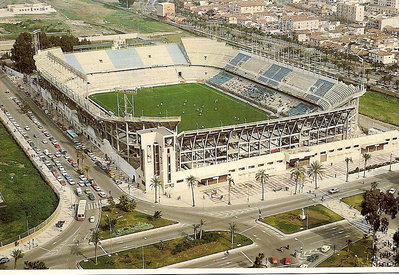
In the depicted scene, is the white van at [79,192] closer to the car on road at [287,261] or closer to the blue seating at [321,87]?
the car on road at [287,261]

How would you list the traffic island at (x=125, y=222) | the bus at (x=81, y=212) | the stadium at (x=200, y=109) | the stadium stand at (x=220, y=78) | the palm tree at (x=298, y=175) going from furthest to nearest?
1. the stadium stand at (x=220, y=78)
2. the stadium at (x=200, y=109)
3. the palm tree at (x=298, y=175)
4. the bus at (x=81, y=212)
5. the traffic island at (x=125, y=222)

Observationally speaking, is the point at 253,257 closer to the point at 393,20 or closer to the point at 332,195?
the point at 332,195

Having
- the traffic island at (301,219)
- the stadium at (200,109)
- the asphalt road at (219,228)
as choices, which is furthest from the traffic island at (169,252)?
the stadium at (200,109)

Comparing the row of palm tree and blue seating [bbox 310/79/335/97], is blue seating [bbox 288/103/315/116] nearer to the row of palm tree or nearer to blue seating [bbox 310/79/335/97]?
blue seating [bbox 310/79/335/97]

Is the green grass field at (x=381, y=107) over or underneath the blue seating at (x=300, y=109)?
underneath

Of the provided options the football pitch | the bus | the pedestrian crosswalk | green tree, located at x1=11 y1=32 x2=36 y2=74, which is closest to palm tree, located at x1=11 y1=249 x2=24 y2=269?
the bus

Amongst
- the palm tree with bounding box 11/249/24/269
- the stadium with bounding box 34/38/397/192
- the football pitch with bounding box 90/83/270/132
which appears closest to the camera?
the palm tree with bounding box 11/249/24/269

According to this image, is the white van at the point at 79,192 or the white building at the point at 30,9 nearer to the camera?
the white van at the point at 79,192
